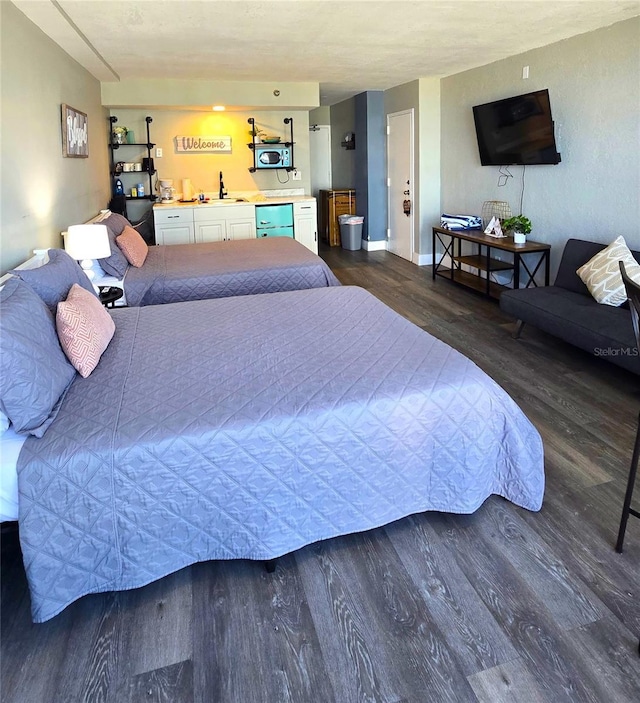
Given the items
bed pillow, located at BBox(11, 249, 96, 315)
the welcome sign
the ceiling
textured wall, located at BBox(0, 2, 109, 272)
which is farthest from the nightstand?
the welcome sign

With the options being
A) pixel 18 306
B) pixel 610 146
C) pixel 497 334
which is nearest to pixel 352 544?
pixel 18 306

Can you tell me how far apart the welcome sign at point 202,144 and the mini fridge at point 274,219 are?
3.48 feet

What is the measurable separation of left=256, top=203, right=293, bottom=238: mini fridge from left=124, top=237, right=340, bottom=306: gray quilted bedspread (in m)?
1.94

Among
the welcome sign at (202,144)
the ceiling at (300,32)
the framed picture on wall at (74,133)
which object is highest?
the ceiling at (300,32)

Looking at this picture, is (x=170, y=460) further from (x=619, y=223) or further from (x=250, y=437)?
(x=619, y=223)

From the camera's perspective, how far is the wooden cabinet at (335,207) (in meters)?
8.74

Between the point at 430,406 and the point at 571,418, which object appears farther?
the point at 571,418

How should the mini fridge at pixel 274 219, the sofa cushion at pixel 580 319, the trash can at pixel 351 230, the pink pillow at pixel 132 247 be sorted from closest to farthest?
the sofa cushion at pixel 580 319
the pink pillow at pixel 132 247
the mini fridge at pixel 274 219
the trash can at pixel 351 230

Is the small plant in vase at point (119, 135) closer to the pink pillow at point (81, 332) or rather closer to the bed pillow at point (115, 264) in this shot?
the bed pillow at point (115, 264)

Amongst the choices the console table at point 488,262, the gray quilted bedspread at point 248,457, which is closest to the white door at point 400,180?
the console table at point 488,262

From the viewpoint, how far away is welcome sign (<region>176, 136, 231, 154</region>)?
6.88 metres

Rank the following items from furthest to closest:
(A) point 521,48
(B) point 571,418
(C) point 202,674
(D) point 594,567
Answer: (A) point 521,48 < (B) point 571,418 < (D) point 594,567 < (C) point 202,674

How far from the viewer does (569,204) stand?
4656 mm

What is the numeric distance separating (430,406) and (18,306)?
1.56 m
